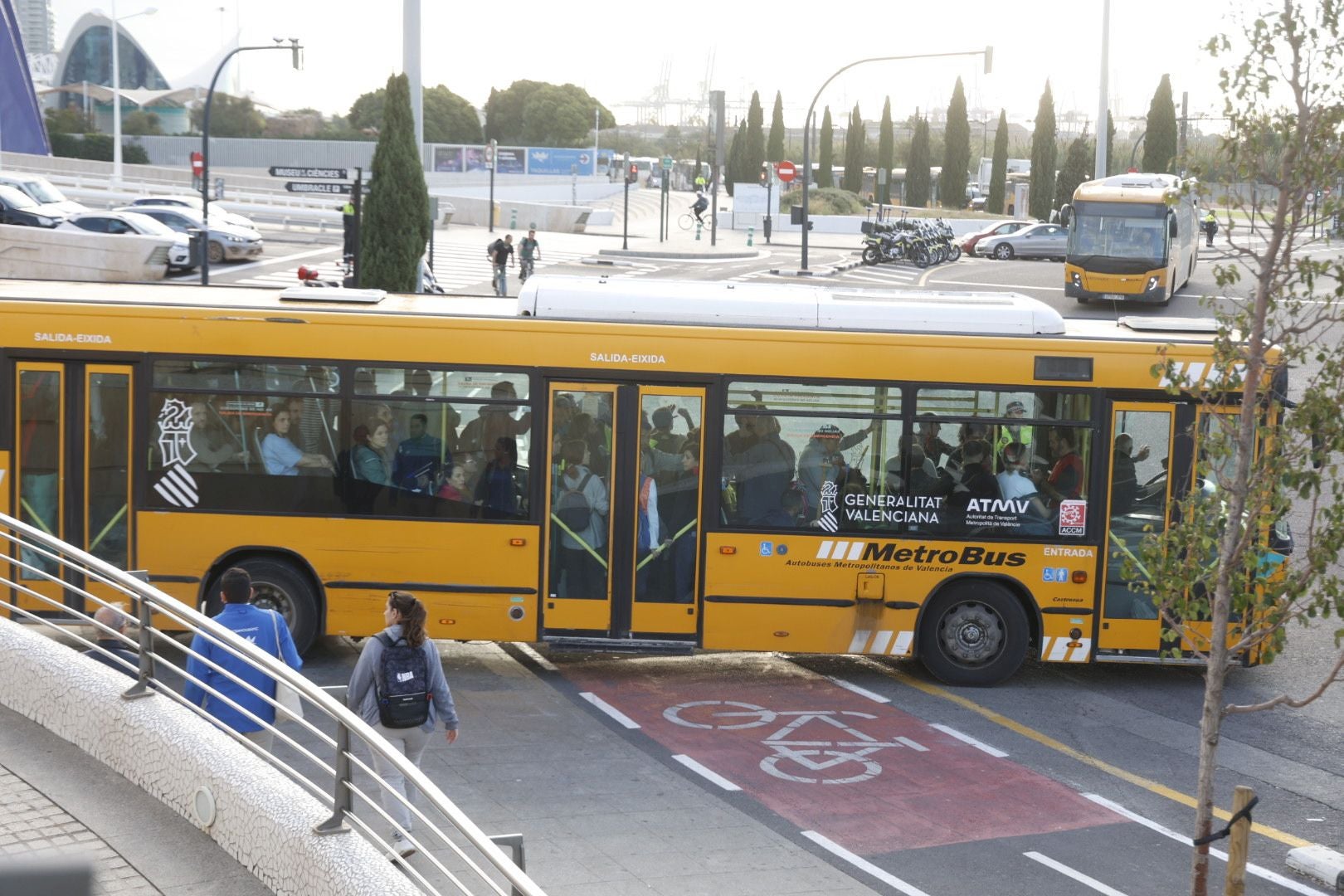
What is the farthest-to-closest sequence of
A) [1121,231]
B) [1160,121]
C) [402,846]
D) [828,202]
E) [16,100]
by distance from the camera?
[828,202], [1160,121], [1121,231], [16,100], [402,846]

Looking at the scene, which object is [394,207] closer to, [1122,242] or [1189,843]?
[1122,242]

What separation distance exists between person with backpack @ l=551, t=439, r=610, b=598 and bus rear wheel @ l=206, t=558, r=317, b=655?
1978mm

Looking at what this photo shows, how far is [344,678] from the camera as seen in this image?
11.7 metres

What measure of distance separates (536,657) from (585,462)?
1920 millimetres

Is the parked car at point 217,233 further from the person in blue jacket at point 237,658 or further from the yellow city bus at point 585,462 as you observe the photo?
the person in blue jacket at point 237,658

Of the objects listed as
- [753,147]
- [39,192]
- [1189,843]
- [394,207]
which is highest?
[753,147]

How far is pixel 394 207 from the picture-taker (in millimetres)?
27094

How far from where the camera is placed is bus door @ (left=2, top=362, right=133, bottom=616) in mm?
11742

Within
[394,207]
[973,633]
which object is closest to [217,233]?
[394,207]

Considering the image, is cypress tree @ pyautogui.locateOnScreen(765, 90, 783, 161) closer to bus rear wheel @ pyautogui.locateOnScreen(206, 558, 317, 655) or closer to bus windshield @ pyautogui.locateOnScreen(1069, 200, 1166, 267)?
bus windshield @ pyautogui.locateOnScreen(1069, 200, 1166, 267)

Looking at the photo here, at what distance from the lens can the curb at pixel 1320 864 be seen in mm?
8539

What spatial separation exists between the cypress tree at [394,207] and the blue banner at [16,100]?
959 centimetres

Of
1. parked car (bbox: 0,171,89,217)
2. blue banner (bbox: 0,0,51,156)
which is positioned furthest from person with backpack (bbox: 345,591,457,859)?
parked car (bbox: 0,171,89,217)

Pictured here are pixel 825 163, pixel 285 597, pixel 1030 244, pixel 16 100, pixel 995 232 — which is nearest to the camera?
pixel 285 597
